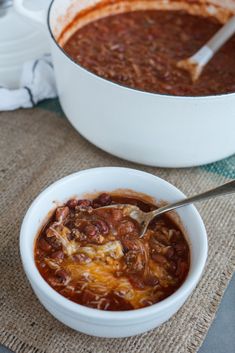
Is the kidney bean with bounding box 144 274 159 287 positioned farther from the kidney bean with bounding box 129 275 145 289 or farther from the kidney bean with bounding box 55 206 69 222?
the kidney bean with bounding box 55 206 69 222

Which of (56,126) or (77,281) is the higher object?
(77,281)

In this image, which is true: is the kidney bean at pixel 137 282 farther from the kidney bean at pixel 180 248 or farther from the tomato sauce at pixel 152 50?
the tomato sauce at pixel 152 50

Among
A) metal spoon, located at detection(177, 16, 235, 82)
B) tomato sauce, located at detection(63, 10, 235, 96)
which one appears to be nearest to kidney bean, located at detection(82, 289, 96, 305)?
tomato sauce, located at detection(63, 10, 235, 96)

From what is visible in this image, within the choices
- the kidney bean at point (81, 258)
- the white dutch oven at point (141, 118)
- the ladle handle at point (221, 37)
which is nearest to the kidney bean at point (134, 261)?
the kidney bean at point (81, 258)

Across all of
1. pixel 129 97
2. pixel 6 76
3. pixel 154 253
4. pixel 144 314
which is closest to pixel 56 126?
pixel 6 76

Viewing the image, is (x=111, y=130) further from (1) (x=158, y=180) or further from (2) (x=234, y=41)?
(2) (x=234, y=41)
